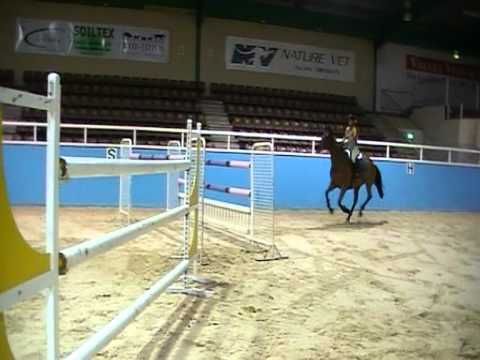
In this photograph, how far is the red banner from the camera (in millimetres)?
19172

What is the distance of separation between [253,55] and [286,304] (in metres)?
13.4

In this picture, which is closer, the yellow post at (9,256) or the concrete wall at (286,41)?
the yellow post at (9,256)

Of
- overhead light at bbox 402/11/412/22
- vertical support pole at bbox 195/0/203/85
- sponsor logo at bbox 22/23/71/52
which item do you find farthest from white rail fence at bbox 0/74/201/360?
overhead light at bbox 402/11/412/22

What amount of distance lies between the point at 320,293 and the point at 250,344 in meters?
1.28

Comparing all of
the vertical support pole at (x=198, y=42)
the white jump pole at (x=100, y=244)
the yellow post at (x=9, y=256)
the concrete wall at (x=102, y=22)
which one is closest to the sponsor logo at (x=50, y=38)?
the concrete wall at (x=102, y=22)

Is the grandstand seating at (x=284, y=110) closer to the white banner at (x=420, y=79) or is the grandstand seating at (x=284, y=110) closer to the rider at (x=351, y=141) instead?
the white banner at (x=420, y=79)

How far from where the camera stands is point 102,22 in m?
14.6

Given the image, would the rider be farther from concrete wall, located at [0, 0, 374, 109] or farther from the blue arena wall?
concrete wall, located at [0, 0, 374, 109]

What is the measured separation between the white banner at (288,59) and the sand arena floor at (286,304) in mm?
10544

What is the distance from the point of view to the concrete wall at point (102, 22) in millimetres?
13867

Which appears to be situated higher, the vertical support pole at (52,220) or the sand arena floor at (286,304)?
the vertical support pole at (52,220)

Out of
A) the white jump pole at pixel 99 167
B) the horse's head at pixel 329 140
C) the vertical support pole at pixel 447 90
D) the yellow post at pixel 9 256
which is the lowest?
the yellow post at pixel 9 256

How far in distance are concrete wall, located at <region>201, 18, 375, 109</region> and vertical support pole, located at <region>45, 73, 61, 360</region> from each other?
1471 cm

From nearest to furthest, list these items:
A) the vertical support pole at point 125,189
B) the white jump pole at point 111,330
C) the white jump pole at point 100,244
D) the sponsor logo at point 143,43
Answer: the white jump pole at point 100,244, the white jump pole at point 111,330, the vertical support pole at point 125,189, the sponsor logo at point 143,43
